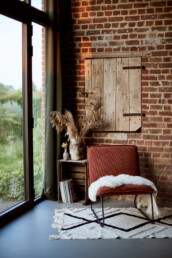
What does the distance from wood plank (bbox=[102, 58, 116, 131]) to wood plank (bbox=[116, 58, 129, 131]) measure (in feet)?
0.19

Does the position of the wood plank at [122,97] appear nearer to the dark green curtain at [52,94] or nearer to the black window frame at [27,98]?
the dark green curtain at [52,94]

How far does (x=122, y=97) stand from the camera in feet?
15.4

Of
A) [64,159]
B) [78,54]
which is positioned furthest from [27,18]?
[64,159]

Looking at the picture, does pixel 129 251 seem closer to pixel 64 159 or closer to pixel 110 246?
pixel 110 246

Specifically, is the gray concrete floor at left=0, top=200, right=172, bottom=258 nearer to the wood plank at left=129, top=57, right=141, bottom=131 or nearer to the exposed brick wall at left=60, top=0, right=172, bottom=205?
the exposed brick wall at left=60, top=0, right=172, bottom=205

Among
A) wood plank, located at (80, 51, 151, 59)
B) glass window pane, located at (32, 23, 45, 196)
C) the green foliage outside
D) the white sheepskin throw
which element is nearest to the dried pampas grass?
glass window pane, located at (32, 23, 45, 196)

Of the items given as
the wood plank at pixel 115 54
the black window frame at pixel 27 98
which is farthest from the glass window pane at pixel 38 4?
the wood plank at pixel 115 54

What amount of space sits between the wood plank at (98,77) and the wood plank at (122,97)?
0.23m

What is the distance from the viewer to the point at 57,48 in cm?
463

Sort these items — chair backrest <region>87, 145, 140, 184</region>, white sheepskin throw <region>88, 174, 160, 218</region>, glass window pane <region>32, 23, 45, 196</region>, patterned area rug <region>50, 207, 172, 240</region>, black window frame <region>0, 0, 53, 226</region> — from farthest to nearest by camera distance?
1. glass window pane <region>32, 23, 45, 196</region>
2. chair backrest <region>87, 145, 140, 184</region>
3. black window frame <region>0, 0, 53, 226</region>
4. white sheepskin throw <region>88, 174, 160, 218</region>
5. patterned area rug <region>50, 207, 172, 240</region>

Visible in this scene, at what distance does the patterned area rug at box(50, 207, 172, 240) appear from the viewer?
3387mm

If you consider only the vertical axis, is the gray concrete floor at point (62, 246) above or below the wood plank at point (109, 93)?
below

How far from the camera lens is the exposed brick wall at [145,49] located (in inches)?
178

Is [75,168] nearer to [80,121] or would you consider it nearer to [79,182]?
[79,182]
